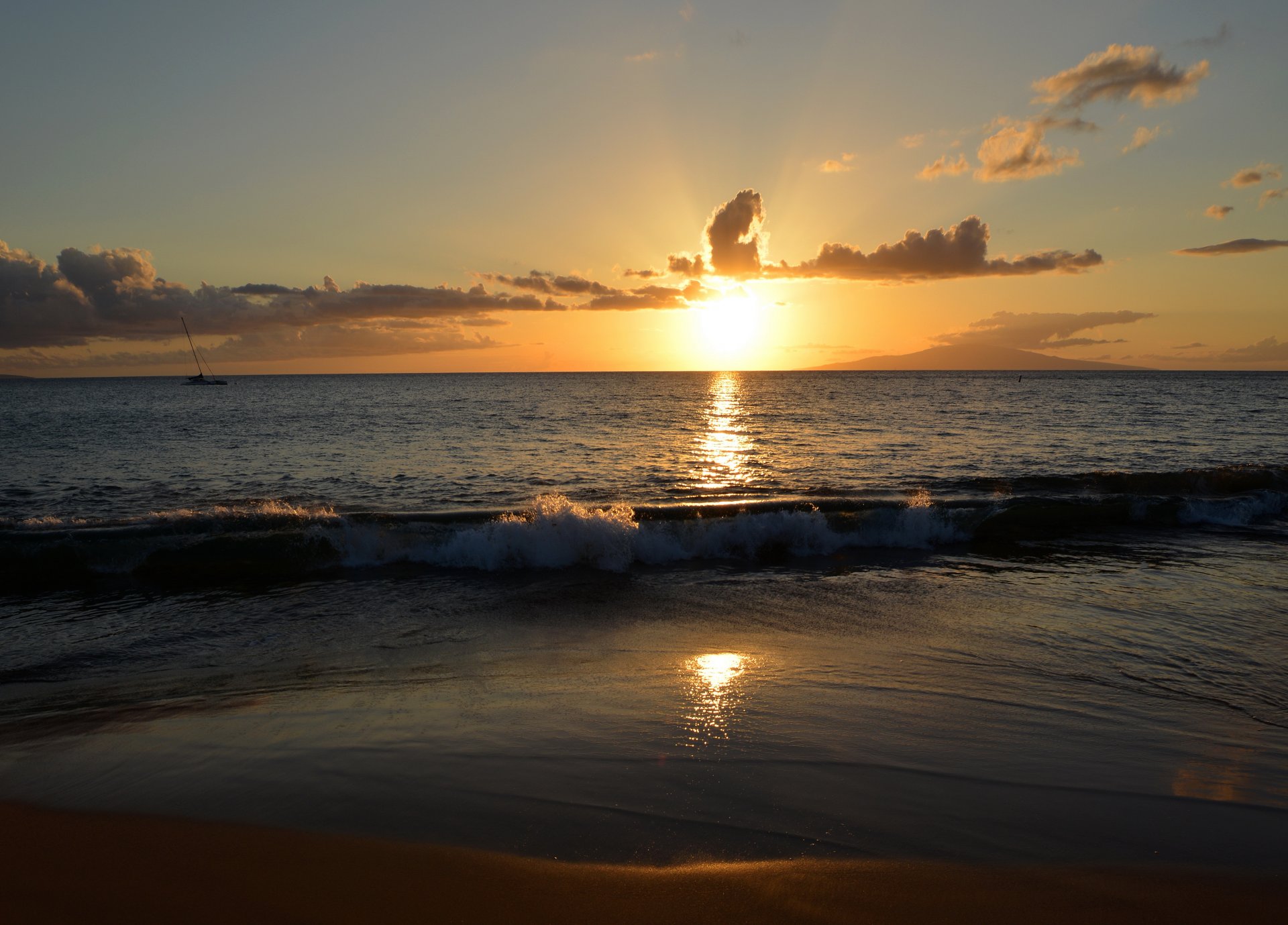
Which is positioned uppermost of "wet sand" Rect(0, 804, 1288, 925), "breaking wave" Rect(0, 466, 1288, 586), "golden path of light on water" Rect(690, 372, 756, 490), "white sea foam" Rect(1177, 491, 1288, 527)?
"wet sand" Rect(0, 804, 1288, 925)

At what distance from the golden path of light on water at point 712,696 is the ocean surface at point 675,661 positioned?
42 mm

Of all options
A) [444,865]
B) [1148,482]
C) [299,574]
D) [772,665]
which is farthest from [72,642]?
[1148,482]

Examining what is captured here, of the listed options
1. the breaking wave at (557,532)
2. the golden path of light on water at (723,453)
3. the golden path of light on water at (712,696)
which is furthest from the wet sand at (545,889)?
the golden path of light on water at (723,453)

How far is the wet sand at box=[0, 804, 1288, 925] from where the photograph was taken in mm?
3426

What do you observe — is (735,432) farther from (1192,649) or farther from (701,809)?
(701,809)

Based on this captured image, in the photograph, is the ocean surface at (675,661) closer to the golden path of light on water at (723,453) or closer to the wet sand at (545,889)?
the wet sand at (545,889)

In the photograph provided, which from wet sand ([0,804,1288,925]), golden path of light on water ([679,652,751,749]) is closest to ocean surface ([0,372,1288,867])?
golden path of light on water ([679,652,751,749])

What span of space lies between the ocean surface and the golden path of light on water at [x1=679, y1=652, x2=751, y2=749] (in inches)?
1.7

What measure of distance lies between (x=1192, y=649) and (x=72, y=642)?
12508mm

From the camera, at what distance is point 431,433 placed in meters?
36.9

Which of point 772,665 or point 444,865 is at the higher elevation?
point 444,865

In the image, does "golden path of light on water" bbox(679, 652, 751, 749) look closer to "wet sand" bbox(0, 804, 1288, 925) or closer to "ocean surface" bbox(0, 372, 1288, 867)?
"ocean surface" bbox(0, 372, 1288, 867)

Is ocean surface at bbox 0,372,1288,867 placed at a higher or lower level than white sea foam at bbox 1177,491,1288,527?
higher

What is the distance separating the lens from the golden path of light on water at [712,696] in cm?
546
